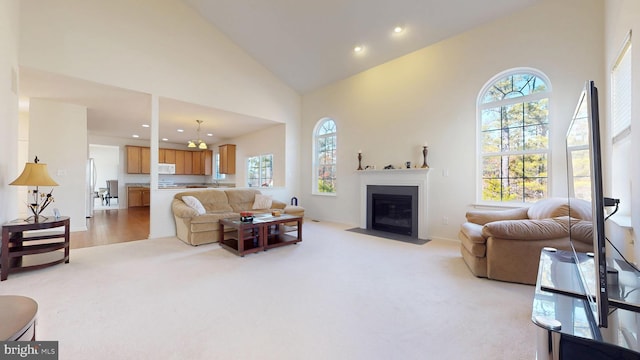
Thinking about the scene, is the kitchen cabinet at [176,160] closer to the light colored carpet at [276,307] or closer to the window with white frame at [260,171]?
the window with white frame at [260,171]

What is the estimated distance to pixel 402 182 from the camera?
4.88m

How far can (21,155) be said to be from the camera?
18.8 feet

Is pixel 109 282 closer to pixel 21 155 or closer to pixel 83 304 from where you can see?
pixel 83 304

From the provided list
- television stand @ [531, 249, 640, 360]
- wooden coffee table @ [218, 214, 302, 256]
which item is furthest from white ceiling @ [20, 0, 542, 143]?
television stand @ [531, 249, 640, 360]

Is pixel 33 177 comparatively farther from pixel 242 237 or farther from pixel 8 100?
pixel 242 237

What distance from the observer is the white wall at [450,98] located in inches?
133

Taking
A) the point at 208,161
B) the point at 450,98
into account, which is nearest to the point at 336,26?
the point at 450,98

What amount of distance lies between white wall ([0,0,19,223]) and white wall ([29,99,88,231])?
5.11 feet

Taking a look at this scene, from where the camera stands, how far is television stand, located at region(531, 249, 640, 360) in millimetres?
842

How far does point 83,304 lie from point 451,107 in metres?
5.31

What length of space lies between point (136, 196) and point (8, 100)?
22.0 feet

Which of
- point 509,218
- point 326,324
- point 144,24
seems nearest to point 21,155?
point 144,24

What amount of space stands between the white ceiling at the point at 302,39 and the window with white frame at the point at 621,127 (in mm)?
1745

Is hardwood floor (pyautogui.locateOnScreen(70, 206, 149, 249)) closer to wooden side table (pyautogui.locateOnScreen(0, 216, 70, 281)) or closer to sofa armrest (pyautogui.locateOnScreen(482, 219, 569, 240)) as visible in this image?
wooden side table (pyautogui.locateOnScreen(0, 216, 70, 281))
